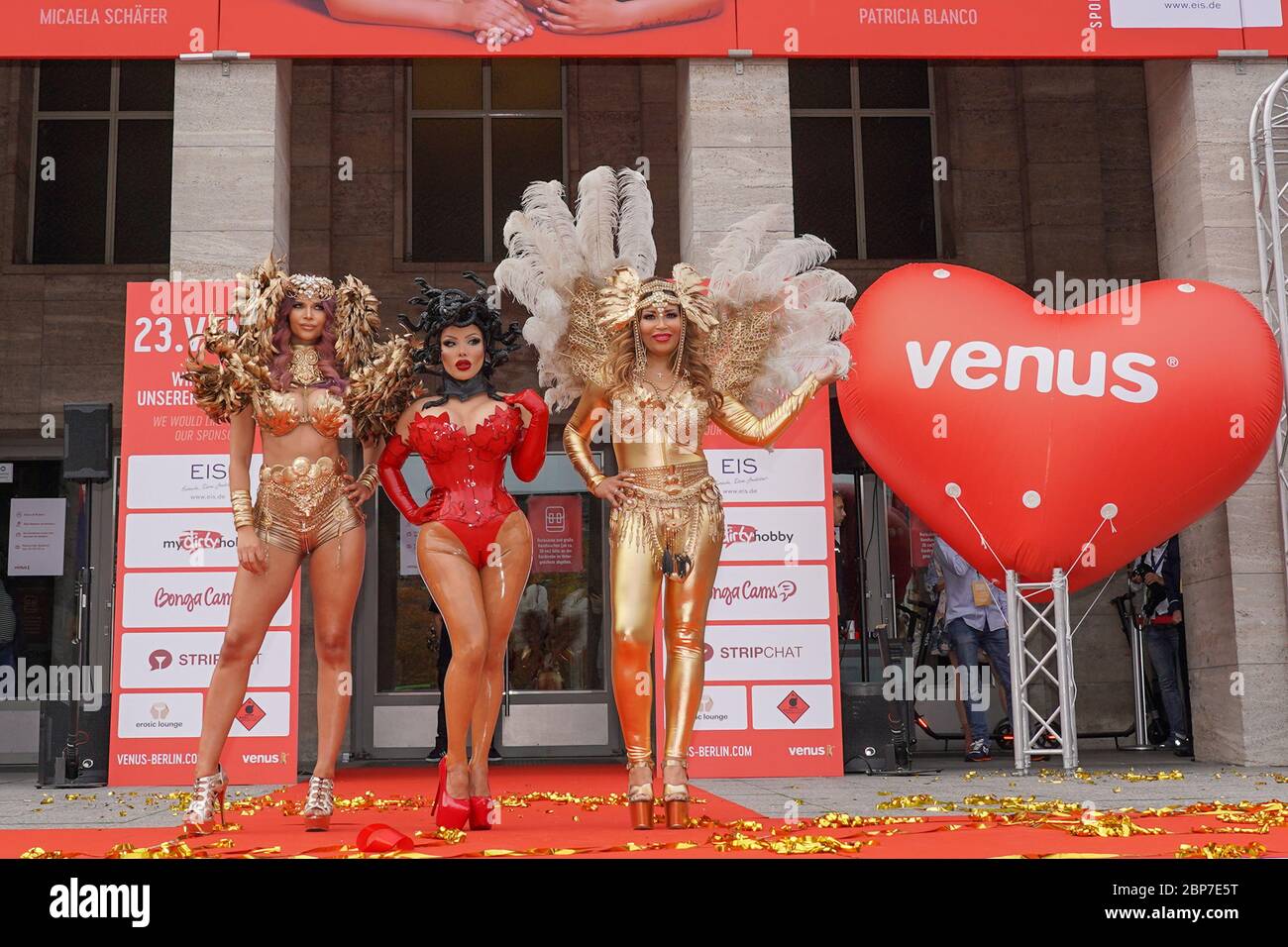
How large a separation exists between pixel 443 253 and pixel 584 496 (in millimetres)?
2464

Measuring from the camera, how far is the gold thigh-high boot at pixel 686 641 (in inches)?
199

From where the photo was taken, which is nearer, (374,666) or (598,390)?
(598,390)

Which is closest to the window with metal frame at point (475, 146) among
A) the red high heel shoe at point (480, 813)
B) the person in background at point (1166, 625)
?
A: the person in background at point (1166, 625)

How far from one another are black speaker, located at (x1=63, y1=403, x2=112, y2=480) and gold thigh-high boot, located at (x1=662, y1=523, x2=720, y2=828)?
4635 mm

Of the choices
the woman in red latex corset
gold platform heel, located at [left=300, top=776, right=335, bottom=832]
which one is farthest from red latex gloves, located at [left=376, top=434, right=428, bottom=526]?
gold platform heel, located at [left=300, top=776, right=335, bottom=832]

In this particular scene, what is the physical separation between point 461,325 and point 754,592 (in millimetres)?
3178

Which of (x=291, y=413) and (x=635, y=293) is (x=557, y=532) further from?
(x=291, y=413)

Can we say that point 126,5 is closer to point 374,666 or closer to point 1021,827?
point 374,666

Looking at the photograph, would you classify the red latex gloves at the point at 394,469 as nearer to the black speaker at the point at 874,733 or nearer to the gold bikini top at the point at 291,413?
the gold bikini top at the point at 291,413

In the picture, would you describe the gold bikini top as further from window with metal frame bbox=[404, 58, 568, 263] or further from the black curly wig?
window with metal frame bbox=[404, 58, 568, 263]
